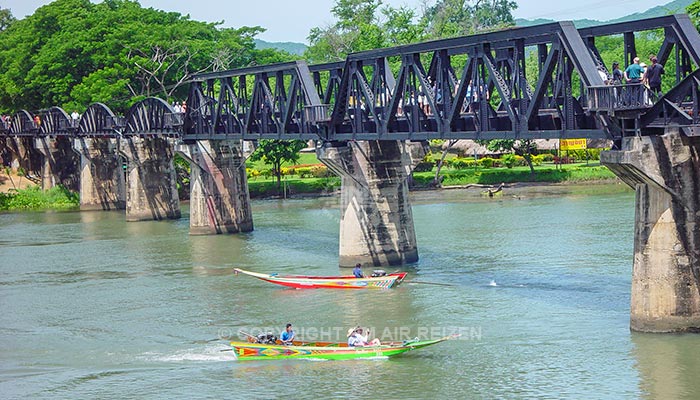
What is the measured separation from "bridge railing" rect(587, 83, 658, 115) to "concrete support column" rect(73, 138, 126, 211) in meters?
68.4

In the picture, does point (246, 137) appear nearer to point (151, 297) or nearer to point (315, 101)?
point (315, 101)

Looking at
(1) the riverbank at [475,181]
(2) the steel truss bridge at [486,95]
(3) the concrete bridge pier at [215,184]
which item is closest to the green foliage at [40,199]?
(1) the riverbank at [475,181]

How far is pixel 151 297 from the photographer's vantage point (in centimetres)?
5275

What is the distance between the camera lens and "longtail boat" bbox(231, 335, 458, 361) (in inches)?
1487

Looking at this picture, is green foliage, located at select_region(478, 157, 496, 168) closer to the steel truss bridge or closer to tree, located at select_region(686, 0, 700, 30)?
tree, located at select_region(686, 0, 700, 30)

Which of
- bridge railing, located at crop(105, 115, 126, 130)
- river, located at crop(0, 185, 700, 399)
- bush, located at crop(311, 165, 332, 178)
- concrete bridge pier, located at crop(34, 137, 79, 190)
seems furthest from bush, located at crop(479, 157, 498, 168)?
concrete bridge pier, located at crop(34, 137, 79, 190)

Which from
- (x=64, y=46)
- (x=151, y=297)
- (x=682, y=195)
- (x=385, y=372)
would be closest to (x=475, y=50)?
(x=682, y=195)

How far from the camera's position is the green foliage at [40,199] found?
105 m

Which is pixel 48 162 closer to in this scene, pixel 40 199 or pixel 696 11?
pixel 40 199

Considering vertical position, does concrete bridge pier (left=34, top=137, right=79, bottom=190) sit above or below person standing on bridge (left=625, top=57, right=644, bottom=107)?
below

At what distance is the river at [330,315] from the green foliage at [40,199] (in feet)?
84.3

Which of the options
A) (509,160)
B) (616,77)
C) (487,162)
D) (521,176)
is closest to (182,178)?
(487,162)

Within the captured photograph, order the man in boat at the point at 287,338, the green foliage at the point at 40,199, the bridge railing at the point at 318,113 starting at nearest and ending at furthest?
the man in boat at the point at 287,338 < the bridge railing at the point at 318,113 < the green foliage at the point at 40,199

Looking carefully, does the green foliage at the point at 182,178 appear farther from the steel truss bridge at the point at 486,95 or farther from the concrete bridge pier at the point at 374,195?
the concrete bridge pier at the point at 374,195
